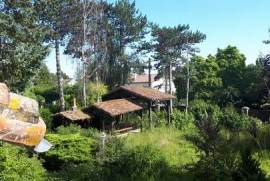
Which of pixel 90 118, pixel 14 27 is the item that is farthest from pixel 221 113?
pixel 14 27

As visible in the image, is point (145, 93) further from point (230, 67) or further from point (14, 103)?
point (14, 103)

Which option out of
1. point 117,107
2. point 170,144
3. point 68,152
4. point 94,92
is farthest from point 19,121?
point 94,92

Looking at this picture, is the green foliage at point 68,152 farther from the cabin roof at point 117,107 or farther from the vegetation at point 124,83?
the cabin roof at point 117,107

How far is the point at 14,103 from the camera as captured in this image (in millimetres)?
2559

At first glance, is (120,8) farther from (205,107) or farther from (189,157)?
(189,157)

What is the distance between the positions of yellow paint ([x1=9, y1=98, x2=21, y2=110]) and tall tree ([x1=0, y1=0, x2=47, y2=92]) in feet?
80.8

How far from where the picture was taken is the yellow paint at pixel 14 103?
253 centimetres

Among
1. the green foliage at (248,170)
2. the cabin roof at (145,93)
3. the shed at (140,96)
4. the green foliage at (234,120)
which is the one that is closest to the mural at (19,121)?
the green foliage at (248,170)

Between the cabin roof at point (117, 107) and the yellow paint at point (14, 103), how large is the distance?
30977 millimetres

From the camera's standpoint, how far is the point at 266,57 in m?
42.6

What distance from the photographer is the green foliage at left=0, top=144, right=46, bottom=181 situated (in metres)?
16.1

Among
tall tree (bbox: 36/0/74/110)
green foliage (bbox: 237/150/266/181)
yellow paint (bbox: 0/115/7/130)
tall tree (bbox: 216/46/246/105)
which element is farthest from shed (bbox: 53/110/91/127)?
yellow paint (bbox: 0/115/7/130)

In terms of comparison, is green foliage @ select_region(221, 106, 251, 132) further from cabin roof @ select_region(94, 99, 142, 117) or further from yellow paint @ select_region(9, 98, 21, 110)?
yellow paint @ select_region(9, 98, 21, 110)

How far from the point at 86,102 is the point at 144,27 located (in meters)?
21.5
